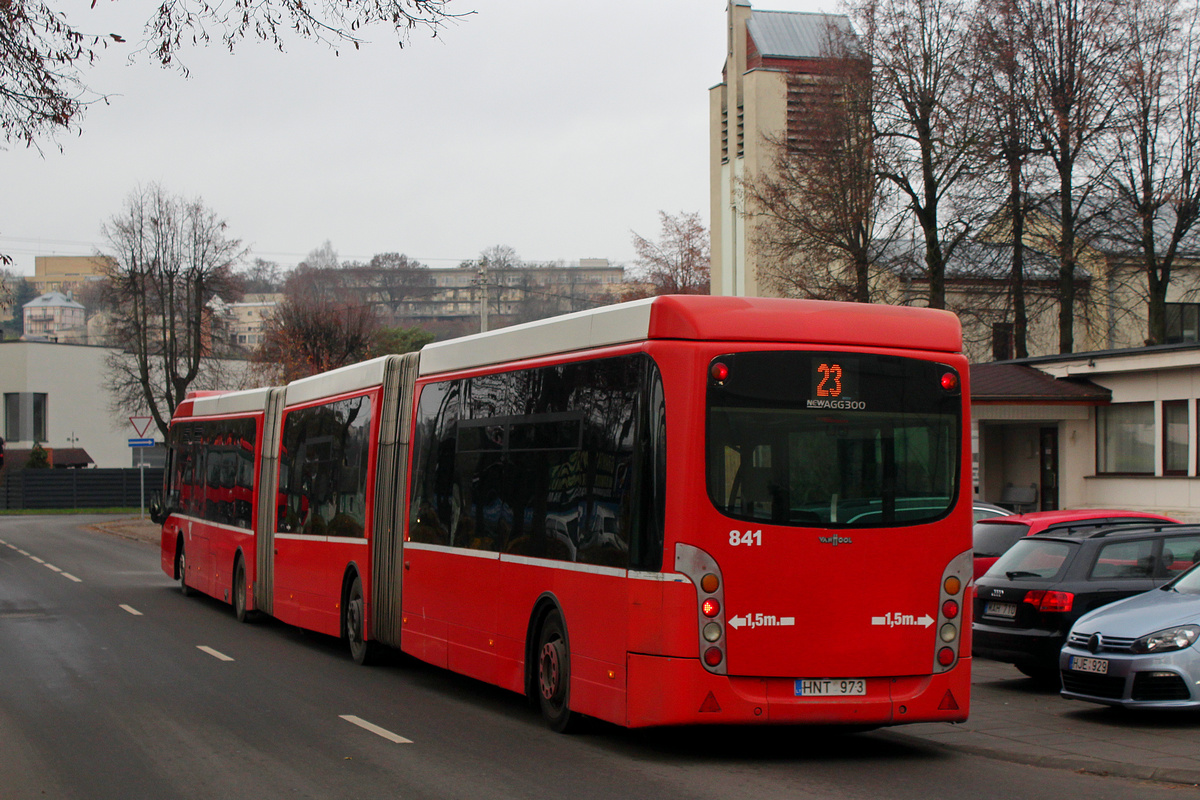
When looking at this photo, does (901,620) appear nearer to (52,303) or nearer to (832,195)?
(832,195)

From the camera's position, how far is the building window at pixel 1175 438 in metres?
28.4

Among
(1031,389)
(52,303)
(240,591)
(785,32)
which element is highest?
(785,32)

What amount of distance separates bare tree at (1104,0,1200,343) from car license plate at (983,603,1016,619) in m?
27.5

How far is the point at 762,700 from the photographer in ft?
27.0

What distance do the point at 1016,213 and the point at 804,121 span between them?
21.3 feet

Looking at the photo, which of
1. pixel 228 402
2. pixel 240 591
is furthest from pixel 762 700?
pixel 228 402

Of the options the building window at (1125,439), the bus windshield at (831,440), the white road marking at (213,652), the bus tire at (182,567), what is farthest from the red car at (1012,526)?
the building window at (1125,439)

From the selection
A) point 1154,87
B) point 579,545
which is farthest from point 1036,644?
point 1154,87

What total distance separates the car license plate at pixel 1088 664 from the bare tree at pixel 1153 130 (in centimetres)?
2928

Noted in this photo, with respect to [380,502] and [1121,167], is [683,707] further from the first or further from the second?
[1121,167]

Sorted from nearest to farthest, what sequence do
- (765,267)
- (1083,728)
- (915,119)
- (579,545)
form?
(579,545) < (1083,728) < (915,119) < (765,267)

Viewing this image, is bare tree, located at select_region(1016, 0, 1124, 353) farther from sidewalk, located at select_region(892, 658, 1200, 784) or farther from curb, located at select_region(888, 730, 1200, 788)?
curb, located at select_region(888, 730, 1200, 788)

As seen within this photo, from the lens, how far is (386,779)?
26.0 feet

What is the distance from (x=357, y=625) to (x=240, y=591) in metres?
5.49
